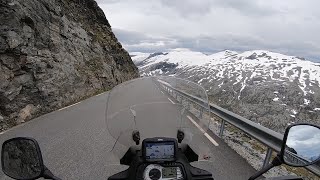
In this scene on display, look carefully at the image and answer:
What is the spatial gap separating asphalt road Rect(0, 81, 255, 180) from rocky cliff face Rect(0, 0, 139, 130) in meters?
1.66

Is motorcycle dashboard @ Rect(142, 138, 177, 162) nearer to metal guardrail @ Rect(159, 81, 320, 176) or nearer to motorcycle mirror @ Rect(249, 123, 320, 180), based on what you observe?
metal guardrail @ Rect(159, 81, 320, 176)

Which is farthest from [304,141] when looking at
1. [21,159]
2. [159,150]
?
[21,159]

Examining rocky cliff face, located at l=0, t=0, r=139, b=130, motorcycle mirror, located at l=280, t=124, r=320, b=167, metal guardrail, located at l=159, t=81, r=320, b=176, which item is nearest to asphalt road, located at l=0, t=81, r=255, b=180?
metal guardrail, located at l=159, t=81, r=320, b=176

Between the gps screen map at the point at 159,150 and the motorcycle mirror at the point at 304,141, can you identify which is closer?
the gps screen map at the point at 159,150

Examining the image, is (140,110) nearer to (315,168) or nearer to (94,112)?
(315,168)

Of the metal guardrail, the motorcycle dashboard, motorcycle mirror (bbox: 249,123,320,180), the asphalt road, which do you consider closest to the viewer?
the motorcycle dashboard

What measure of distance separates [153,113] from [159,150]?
0.77 meters

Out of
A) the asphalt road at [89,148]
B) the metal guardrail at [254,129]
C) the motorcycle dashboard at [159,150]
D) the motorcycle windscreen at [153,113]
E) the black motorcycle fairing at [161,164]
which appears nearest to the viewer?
the black motorcycle fairing at [161,164]

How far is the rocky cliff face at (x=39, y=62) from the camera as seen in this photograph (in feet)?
48.4

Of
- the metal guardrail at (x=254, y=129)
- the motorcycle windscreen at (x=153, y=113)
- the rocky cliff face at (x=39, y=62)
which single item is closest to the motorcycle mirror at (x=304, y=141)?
the motorcycle windscreen at (x=153, y=113)

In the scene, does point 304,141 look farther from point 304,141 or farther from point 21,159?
point 21,159

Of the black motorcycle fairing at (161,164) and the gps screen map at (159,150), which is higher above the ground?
the gps screen map at (159,150)

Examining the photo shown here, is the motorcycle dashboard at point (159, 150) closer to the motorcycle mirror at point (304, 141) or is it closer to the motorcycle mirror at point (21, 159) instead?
the motorcycle mirror at point (21, 159)

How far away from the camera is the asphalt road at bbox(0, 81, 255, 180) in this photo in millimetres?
4305
